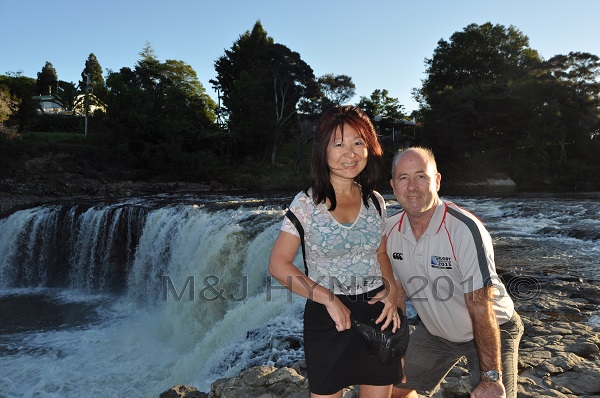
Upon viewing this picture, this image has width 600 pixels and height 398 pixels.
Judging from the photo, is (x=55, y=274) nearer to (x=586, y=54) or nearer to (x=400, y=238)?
(x=400, y=238)

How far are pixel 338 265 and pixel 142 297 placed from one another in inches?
370

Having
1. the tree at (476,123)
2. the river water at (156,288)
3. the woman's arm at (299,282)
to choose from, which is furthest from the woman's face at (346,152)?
the tree at (476,123)

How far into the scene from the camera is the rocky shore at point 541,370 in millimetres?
2975

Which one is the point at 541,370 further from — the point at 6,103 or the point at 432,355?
the point at 6,103

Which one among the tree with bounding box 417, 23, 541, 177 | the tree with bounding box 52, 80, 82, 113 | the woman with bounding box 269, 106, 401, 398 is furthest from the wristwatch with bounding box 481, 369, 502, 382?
the tree with bounding box 52, 80, 82, 113

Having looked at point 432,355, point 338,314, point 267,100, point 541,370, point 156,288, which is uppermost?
point 267,100

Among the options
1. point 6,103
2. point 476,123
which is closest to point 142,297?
point 6,103

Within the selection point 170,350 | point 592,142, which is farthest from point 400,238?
point 592,142

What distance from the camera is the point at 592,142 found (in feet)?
98.2

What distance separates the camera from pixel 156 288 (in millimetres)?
9781

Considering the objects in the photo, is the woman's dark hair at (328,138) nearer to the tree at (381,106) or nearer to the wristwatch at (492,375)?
the wristwatch at (492,375)

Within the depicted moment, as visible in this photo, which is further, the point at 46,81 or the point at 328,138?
the point at 46,81

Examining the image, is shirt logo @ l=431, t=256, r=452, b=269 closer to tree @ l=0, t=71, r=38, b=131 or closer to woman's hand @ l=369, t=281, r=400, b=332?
woman's hand @ l=369, t=281, r=400, b=332

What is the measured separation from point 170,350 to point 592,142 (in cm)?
3277
